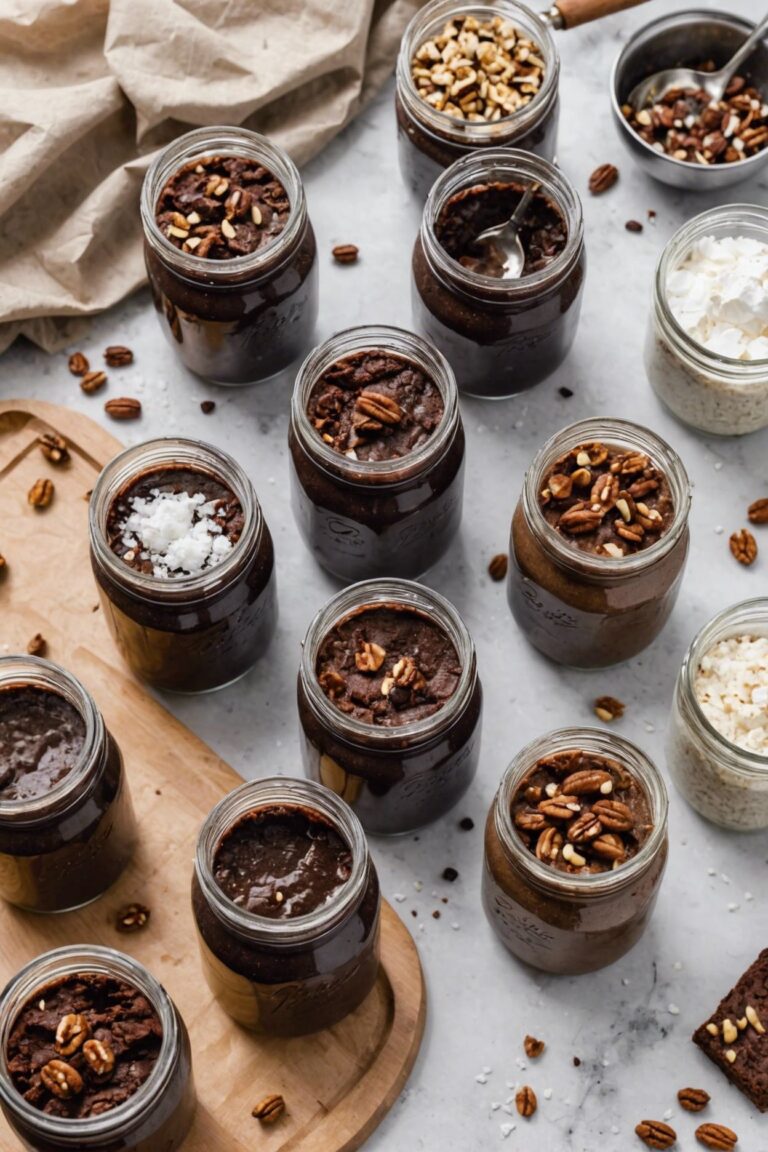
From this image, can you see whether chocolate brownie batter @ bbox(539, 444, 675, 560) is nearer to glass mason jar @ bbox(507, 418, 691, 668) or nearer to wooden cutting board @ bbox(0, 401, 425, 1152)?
glass mason jar @ bbox(507, 418, 691, 668)

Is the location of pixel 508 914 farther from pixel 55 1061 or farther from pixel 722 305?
pixel 722 305

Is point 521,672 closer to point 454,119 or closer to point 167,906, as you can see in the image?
point 167,906

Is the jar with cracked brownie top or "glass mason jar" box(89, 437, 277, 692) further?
"glass mason jar" box(89, 437, 277, 692)

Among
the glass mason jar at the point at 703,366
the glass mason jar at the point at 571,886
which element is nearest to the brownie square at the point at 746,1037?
the glass mason jar at the point at 571,886

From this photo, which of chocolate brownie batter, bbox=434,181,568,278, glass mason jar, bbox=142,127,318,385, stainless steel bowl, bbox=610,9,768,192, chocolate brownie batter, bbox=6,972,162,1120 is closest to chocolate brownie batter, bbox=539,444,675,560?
chocolate brownie batter, bbox=434,181,568,278

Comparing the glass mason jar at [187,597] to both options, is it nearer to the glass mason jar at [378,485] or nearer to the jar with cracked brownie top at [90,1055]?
the glass mason jar at [378,485]

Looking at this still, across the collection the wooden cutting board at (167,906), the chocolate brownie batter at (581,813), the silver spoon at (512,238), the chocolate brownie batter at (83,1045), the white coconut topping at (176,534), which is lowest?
the wooden cutting board at (167,906)

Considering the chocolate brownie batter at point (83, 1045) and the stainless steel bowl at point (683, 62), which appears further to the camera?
the stainless steel bowl at point (683, 62)
